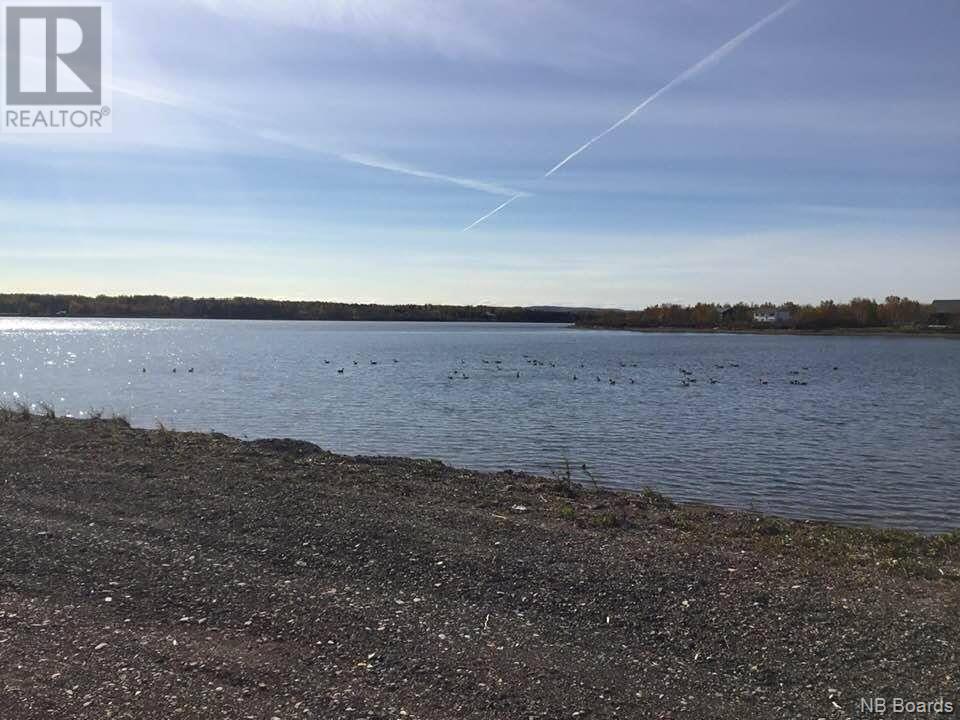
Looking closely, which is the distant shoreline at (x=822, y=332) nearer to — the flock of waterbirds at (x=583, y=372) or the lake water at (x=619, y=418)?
the lake water at (x=619, y=418)

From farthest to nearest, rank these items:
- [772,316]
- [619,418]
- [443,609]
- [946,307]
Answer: [772,316], [946,307], [619,418], [443,609]

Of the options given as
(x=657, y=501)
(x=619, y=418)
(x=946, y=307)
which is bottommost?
(x=619, y=418)

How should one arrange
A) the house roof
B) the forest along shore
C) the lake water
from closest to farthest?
1. the forest along shore
2. the lake water
3. the house roof

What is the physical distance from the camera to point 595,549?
28.1ft

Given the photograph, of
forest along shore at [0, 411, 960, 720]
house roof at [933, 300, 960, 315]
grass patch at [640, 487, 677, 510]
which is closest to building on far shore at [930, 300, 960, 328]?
house roof at [933, 300, 960, 315]

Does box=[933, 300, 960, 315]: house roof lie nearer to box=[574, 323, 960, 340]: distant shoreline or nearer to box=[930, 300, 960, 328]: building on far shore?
box=[930, 300, 960, 328]: building on far shore

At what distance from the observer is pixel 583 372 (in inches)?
1896

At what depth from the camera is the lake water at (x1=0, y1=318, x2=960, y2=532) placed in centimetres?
1614

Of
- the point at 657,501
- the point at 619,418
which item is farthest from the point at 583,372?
the point at 657,501

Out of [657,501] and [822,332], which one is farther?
[822,332]

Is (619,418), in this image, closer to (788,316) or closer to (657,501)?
(657,501)

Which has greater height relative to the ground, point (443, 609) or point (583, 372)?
point (443, 609)

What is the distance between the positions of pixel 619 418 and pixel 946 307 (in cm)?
15396

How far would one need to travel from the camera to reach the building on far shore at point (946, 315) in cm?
13612
